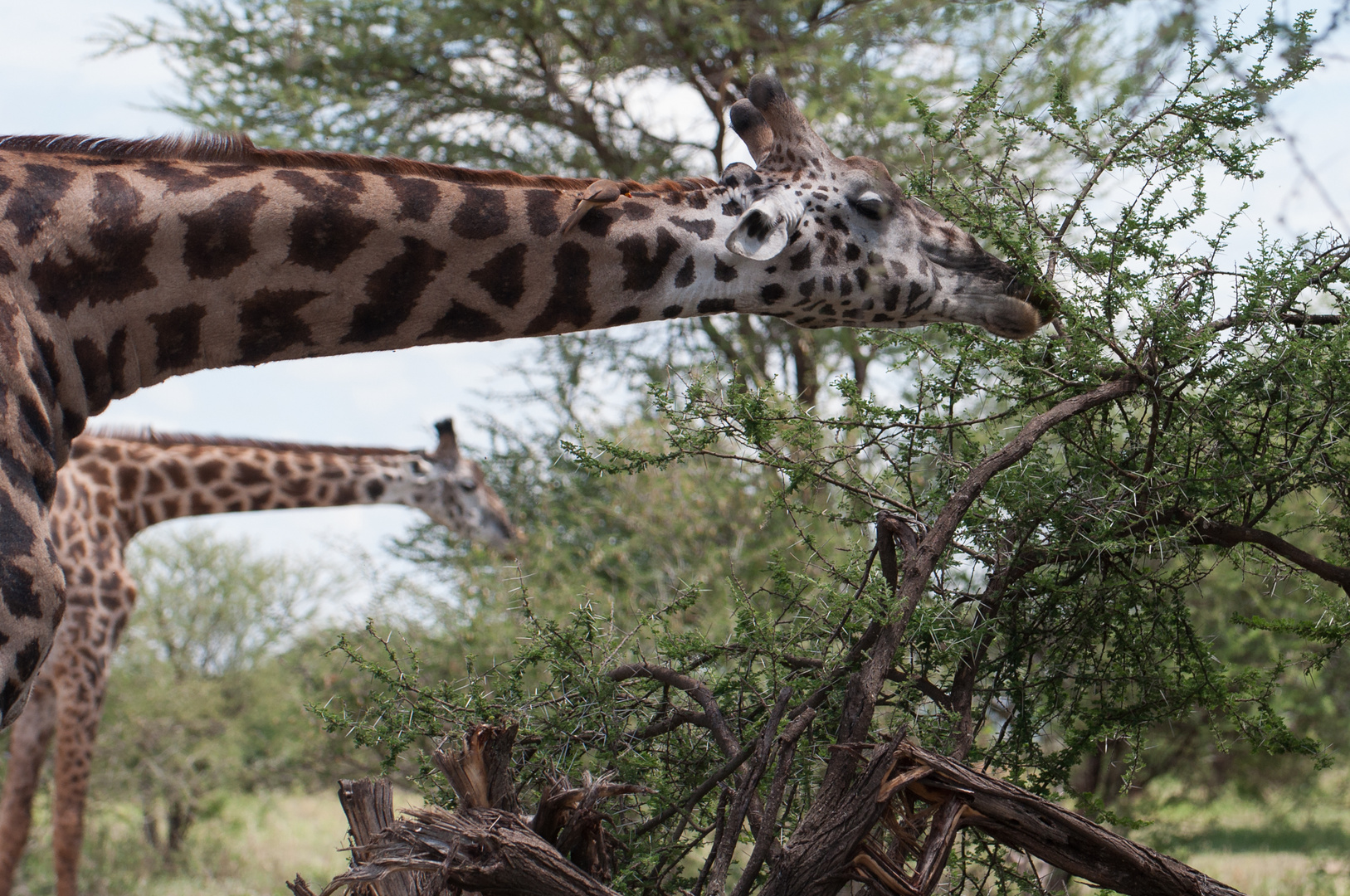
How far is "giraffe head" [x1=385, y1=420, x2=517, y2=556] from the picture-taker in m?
9.24

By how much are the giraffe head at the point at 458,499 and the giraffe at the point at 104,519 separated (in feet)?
1.29

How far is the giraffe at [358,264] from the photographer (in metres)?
2.66

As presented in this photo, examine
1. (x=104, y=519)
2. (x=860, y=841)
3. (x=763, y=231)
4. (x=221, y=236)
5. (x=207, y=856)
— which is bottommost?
(x=207, y=856)

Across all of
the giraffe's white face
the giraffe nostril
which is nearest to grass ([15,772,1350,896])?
the giraffe's white face

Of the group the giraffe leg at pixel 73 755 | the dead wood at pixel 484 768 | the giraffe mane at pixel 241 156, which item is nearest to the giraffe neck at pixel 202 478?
the giraffe leg at pixel 73 755

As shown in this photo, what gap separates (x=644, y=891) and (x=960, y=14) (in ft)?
31.0

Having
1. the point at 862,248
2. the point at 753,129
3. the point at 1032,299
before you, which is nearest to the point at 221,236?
the point at 753,129

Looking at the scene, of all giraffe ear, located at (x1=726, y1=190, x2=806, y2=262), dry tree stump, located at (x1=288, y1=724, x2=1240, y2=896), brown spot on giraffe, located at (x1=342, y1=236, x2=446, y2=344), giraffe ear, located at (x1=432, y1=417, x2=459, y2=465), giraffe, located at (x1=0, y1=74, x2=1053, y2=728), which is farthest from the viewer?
giraffe ear, located at (x1=432, y1=417, x2=459, y2=465)

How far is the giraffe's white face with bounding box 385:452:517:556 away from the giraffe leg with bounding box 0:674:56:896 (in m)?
3.06

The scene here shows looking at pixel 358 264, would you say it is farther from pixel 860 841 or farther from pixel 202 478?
pixel 202 478

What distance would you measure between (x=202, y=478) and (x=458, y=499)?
2.22 meters

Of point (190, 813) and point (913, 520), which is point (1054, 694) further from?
point (190, 813)

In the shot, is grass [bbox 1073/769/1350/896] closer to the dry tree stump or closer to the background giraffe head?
the dry tree stump

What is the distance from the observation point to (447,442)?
955 centimetres
